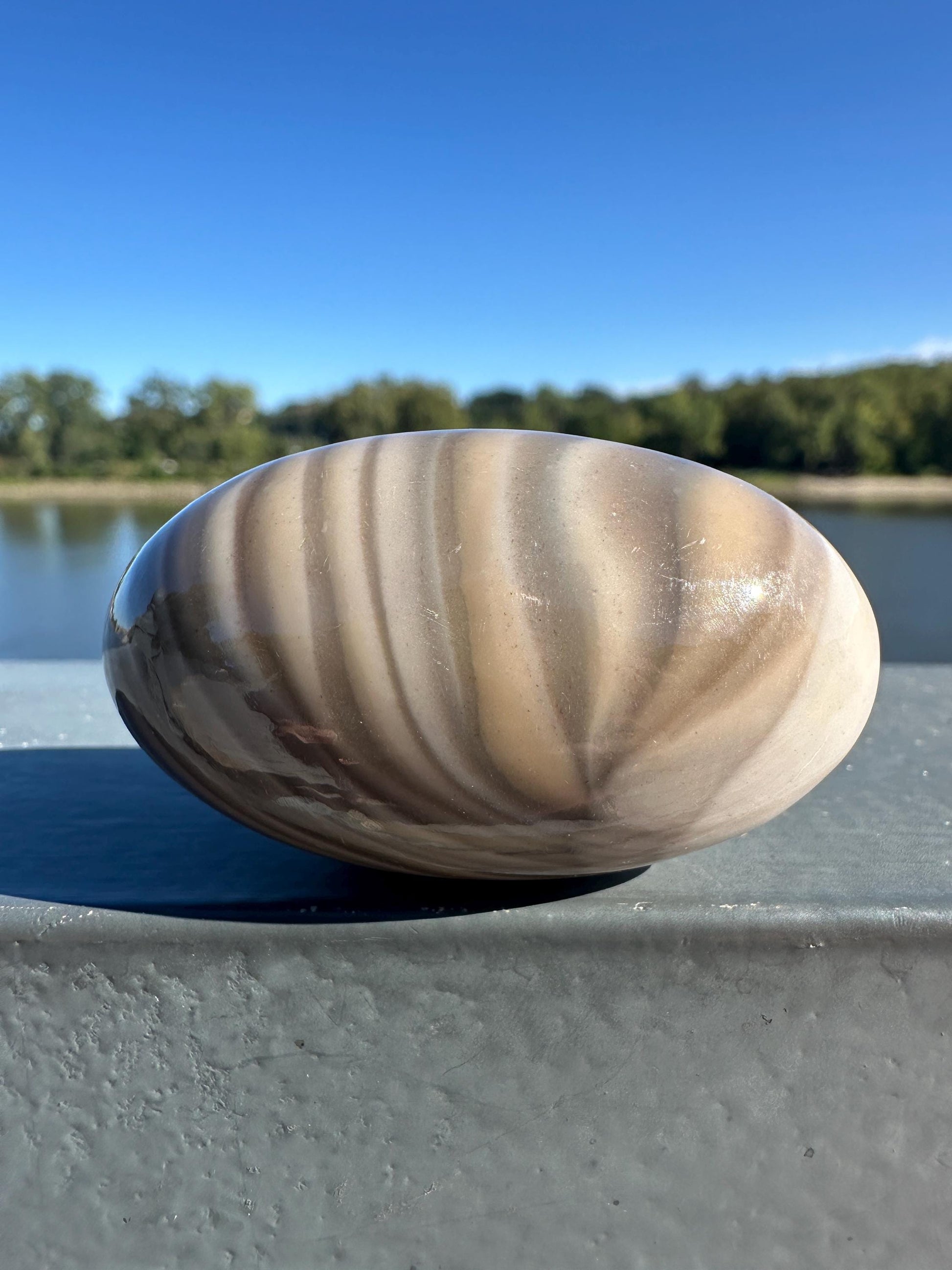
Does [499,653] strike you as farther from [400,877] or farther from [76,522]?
[76,522]

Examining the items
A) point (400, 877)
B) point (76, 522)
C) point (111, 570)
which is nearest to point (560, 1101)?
point (400, 877)

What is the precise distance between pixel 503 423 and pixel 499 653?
153 feet

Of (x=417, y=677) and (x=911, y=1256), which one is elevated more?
(x=417, y=677)

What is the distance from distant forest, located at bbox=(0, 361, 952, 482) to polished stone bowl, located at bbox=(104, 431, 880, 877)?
41787 mm

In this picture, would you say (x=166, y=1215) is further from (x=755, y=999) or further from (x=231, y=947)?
(x=755, y=999)

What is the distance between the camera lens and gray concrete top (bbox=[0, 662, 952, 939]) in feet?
4.49

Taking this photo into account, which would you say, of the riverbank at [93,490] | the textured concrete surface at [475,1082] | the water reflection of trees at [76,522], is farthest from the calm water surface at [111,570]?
the textured concrete surface at [475,1082]

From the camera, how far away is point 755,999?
4.49 feet

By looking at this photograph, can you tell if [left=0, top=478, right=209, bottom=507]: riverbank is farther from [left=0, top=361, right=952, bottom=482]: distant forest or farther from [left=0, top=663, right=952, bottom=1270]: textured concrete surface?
[left=0, top=663, right=952, bottom=1270]: textured concrete surface

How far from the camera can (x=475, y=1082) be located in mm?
1340

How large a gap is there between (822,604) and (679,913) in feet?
1.58

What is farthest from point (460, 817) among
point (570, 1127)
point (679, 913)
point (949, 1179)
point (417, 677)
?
point (949, 1179)

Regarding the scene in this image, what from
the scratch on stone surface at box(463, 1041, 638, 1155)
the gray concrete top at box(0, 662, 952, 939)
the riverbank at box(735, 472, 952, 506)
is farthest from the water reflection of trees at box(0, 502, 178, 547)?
the riverbank at box(735, 472, 952, 506)

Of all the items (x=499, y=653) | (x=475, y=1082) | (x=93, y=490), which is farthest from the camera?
(x=93, y=490)
